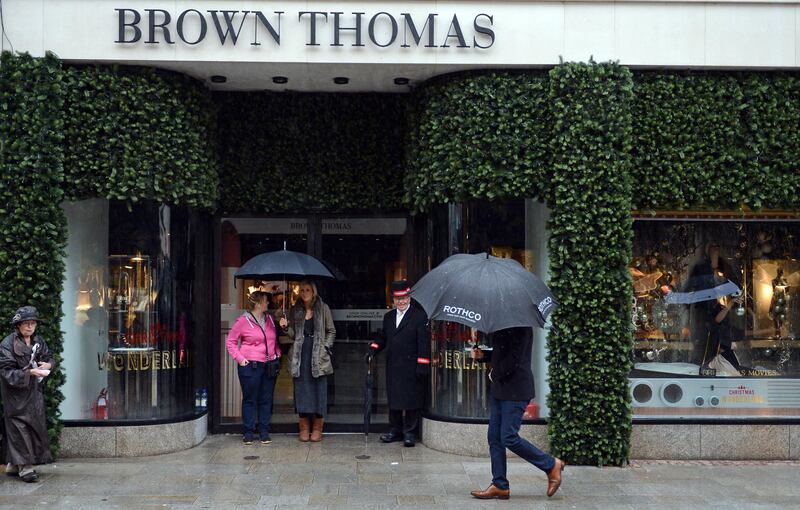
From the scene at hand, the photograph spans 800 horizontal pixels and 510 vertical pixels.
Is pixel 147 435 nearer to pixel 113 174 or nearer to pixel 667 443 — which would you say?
pixel 113 174

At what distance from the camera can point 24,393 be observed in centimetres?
875

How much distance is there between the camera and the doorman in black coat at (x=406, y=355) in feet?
34.8

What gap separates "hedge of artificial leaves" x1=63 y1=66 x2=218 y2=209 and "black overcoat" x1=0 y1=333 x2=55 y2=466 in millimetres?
1910

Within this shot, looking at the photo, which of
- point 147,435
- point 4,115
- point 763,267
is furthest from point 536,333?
point 4,115

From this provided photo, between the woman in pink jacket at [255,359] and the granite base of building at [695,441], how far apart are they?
2.32m

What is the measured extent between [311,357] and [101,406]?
8.17 ft

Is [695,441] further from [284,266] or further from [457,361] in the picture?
[284,266]

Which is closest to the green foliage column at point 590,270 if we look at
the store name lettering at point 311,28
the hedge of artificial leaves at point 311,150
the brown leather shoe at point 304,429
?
the store name lettering at point 311,28

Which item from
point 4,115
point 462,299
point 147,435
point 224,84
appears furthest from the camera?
point 224,84

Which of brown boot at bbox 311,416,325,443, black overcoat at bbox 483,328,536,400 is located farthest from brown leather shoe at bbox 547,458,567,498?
brown boot at bbox 311,416,325,443

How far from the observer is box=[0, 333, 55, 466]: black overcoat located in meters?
8.57

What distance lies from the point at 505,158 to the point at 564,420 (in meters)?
2.97

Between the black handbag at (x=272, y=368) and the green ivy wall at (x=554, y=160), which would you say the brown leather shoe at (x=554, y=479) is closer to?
the green ivy wall at (x=554, y=160)

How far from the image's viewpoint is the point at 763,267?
35.0 feet
